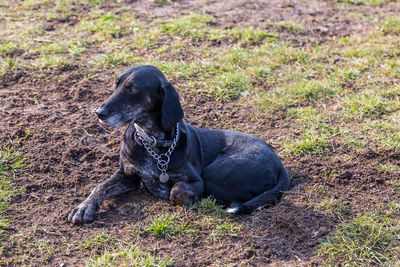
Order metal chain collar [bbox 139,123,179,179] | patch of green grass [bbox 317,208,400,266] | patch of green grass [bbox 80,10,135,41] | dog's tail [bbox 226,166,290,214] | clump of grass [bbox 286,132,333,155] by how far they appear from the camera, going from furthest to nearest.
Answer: patch of green grass [bbox 80,10,135,41] < clump of grass [bbox 286,132,333,155] < metal chain collar [bbox 139,123,179,179] < dog's tail [bbox 226,166,290,214] < patch of green grass [bbox 317,208,400,266]

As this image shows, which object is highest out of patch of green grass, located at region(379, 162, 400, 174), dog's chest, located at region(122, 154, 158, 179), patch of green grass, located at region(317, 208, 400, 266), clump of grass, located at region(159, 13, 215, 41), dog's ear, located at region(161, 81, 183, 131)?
dog's ear, located at region(161, 81, 183, 131)

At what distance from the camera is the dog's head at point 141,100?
4.25 m

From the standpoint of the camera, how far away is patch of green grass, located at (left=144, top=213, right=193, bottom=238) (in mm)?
4160

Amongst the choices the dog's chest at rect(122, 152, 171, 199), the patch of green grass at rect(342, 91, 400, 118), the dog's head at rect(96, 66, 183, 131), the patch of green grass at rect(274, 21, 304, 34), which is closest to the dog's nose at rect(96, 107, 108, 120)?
the dog's head at rect(96, 66, 183, 131)

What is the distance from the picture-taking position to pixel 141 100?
4391 millimetres

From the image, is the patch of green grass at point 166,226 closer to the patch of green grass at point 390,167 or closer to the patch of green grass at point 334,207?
the patch of green grass at point 334,207

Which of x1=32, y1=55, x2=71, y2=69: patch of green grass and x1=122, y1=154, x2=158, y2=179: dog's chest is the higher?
x1=32, y1=55, x2=71, y2=69: patch of green grass

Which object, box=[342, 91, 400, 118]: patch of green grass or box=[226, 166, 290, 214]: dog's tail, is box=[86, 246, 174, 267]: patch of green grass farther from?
box=[342, 91, 400, 118]: patch of green grass

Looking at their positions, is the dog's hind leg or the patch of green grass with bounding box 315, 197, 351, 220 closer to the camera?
the dog's hind leg

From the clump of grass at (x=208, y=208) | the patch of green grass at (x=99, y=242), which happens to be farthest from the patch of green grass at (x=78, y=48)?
the patch of green grass at (x=99, y=242)

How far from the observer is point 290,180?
5.09 meters

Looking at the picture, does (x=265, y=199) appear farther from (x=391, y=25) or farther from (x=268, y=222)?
(x=391, y=25)

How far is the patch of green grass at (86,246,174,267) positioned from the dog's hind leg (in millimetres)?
530

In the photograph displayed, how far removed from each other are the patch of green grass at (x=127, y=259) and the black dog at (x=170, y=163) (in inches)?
23.1
